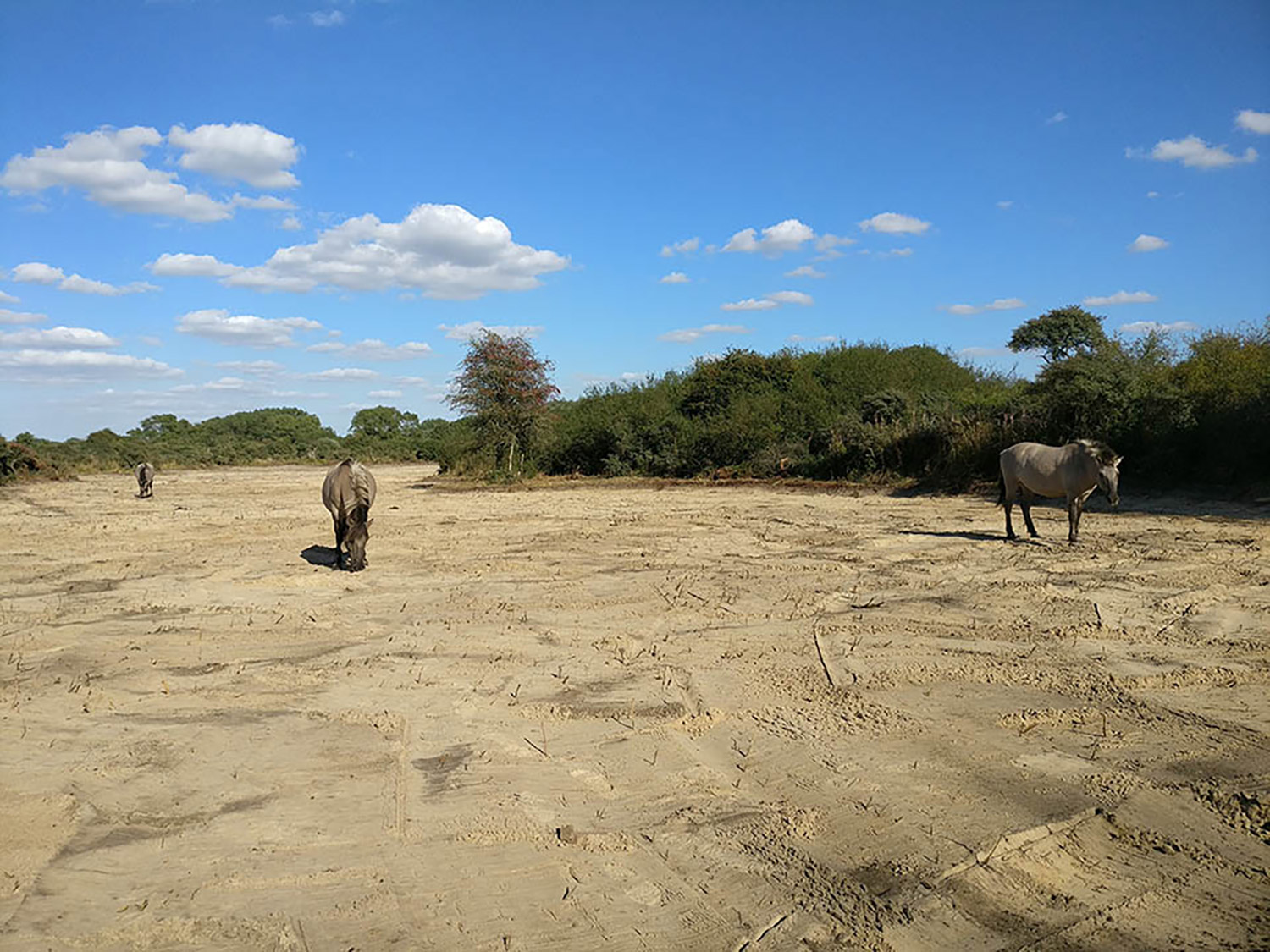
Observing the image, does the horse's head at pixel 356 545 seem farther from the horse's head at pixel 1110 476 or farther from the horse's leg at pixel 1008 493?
the horse's head at pixel 1110 476

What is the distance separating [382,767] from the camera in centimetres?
447

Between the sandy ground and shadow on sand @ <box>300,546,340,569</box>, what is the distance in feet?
4.08

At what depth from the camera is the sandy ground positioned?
10.2 ft

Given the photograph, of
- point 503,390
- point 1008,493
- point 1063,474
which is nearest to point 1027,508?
point 1008,493

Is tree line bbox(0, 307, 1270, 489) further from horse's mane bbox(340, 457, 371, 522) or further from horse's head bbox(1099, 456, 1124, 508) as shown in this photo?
horse's mane bbox(340, 457, 371, 522)

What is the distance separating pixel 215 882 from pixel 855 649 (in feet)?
15.7

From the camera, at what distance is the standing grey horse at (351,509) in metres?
10.5

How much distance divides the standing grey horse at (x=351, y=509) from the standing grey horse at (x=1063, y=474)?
29.6 feet

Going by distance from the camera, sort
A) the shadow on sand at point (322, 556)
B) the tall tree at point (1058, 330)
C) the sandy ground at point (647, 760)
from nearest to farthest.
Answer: the sandy ground at point (647, 760)
the shadow on sand at point (322, 556)
the tall tree at point (1058, 330)

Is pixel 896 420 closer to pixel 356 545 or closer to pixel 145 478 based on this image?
pixel 356 545

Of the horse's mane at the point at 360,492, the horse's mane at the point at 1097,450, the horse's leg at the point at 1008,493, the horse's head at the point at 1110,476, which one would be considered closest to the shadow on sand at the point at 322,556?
the horse's mane at the point at 360,492

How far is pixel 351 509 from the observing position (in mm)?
10578

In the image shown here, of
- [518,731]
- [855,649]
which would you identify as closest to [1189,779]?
[855,649]

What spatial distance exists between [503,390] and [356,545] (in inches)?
734
